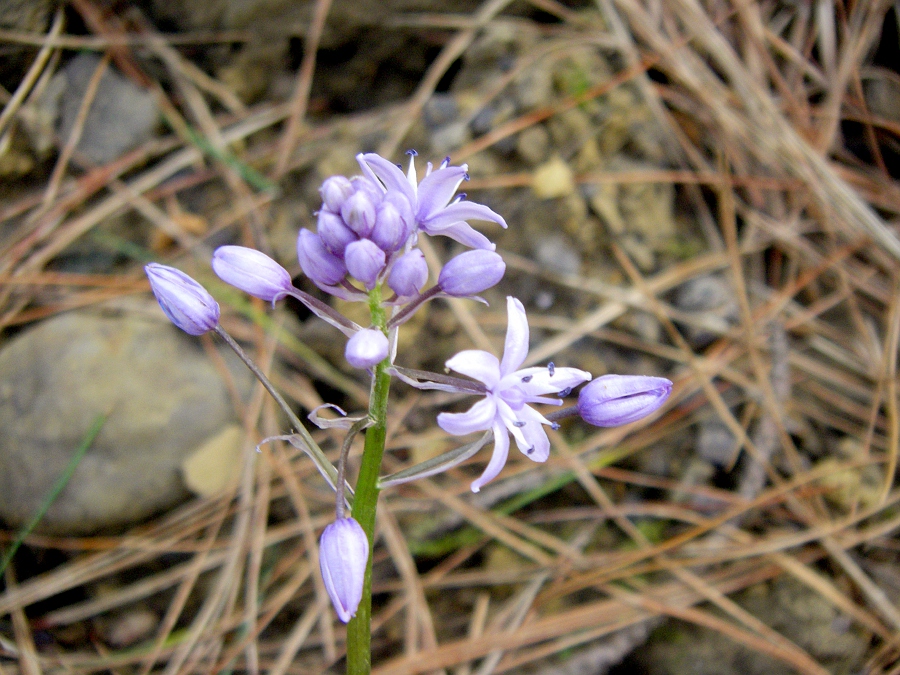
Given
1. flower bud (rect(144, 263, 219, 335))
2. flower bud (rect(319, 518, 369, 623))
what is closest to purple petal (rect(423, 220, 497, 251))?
flower bud (rect(144, 263, 219, 335))

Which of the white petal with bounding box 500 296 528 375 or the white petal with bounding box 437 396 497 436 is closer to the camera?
the white petal with bounding box 437 396 497 436

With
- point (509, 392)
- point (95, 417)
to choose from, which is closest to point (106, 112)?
point (95, 417)

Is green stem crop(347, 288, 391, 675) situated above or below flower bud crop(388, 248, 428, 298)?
below

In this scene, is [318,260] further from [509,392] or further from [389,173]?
[509,392]

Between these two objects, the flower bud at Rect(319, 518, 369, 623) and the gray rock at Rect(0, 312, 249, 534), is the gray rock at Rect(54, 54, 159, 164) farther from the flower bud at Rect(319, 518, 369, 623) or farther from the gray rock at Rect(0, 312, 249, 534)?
the flower bud at Rect(319, 518, 369, 623)

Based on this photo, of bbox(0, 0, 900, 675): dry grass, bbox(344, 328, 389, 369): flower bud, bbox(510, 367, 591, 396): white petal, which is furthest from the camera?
bbox(0, 0, 900, 675): dry grass

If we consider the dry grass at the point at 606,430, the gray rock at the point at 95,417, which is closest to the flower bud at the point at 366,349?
the dry grass at the point at 606,430
